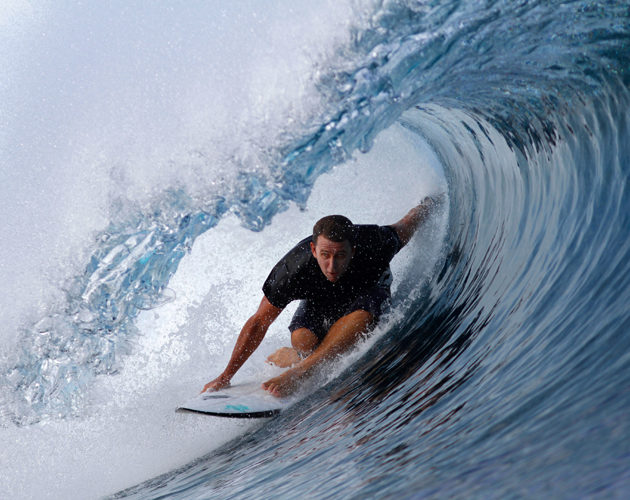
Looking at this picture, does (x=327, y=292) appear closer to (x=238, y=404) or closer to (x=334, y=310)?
(x=334, y=310)

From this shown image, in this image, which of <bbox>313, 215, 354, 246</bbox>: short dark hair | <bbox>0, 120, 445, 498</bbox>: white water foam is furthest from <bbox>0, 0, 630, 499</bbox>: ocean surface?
<bbox>313, 215, 354, 246</bbox>: short dark hair

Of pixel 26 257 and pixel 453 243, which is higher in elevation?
pixel 26 257

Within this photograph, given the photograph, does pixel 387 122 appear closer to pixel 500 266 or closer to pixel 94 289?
pixel 500 266

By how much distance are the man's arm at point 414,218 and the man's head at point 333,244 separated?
2.50ft

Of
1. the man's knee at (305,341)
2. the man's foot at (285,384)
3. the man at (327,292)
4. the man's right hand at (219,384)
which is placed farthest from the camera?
the man's knee at (305,341)

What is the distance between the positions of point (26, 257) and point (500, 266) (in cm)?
270

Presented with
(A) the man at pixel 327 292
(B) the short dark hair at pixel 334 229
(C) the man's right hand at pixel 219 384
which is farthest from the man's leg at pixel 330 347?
(B) the short dark hair at pixel 334 229

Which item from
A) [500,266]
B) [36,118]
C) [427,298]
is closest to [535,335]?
[500,266]

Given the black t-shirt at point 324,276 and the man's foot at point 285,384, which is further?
the black t-shirt at point 324,276

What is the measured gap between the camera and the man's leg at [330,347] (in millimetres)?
3109

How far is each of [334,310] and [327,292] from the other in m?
0.14

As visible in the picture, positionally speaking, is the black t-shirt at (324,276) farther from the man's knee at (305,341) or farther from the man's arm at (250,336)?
the man's knee at (305,341)

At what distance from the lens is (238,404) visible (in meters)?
2.95

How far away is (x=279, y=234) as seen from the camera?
549 cm
